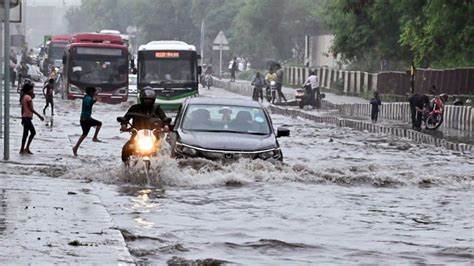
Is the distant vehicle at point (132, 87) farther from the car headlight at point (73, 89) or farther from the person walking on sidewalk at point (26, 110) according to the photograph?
the person walking on sidewalk at point (26, 110)

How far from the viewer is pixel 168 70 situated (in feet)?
159

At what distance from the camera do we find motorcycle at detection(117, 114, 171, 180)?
18.9 metres

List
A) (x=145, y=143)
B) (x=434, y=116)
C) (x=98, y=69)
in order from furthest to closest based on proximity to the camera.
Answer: (x=98, y=69), (x=434, y=116), (x=145, y=143)

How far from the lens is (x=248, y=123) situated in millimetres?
21297

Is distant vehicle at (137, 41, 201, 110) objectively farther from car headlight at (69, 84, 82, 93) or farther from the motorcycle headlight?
the motorcycle headlight

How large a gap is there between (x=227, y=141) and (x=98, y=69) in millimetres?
33547

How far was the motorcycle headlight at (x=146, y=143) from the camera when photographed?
18875 millimetres

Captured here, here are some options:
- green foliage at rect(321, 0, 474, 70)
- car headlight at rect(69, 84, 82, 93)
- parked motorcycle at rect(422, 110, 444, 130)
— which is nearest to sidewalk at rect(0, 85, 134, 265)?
parked motorcycle at rect(422, 110, 444, 130)

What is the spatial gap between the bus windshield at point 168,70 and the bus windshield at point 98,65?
A: 4.78 metres

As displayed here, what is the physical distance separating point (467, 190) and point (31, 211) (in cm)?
865

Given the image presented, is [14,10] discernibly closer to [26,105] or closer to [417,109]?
[26,105]

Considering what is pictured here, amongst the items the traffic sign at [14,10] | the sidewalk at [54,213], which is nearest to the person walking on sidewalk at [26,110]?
the sidewalk at [54,213]

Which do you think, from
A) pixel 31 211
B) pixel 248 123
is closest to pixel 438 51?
pixel 248 123

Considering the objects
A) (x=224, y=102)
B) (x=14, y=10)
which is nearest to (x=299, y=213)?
(x=224, y=102)
